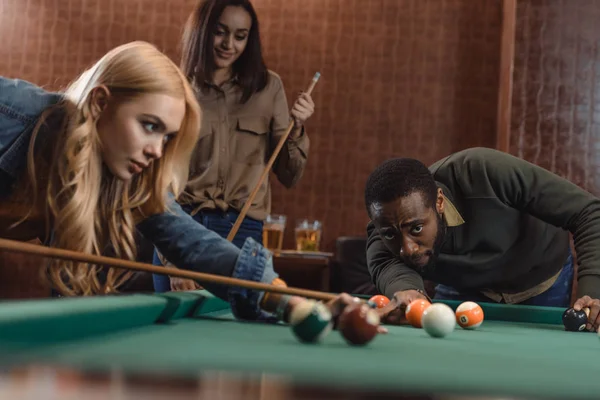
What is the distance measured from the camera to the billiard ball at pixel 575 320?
2.28 metres

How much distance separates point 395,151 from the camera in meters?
5.78

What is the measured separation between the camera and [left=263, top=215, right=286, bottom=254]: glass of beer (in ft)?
17.1

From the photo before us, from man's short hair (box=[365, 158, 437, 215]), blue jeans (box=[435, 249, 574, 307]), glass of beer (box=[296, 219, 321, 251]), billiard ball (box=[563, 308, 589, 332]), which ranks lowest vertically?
glass of beer (box=[296, 219, 321, 251])

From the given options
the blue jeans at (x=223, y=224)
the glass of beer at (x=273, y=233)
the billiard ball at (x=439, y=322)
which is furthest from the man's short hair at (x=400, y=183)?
the glass of beer at (x=273, y=233)


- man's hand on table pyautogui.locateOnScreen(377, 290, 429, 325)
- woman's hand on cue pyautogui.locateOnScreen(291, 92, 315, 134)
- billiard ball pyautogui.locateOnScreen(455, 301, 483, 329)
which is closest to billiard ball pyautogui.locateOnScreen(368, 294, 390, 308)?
man's hand on table pyautogui.locateOnScreen(377, 290, 429, 325)

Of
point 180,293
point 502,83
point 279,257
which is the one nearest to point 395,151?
point 502,83

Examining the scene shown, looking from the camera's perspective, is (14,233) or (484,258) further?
(484,258)

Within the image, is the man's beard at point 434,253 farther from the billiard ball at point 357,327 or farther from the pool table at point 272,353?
→ the billiard ball at point 357,327

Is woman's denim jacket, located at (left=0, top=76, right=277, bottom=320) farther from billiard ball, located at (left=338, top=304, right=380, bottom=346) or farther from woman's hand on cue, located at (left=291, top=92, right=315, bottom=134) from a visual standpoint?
woman's hand on cue, located at (left=291, top=92, right=315, bottom=134)

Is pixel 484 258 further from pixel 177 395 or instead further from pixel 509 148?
pixel 177 395

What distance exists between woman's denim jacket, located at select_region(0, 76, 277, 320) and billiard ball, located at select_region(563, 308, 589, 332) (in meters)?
0.88

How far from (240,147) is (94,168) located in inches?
62.8

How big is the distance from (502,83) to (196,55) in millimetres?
2891

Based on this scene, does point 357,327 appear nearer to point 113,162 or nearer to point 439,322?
point 439,322
